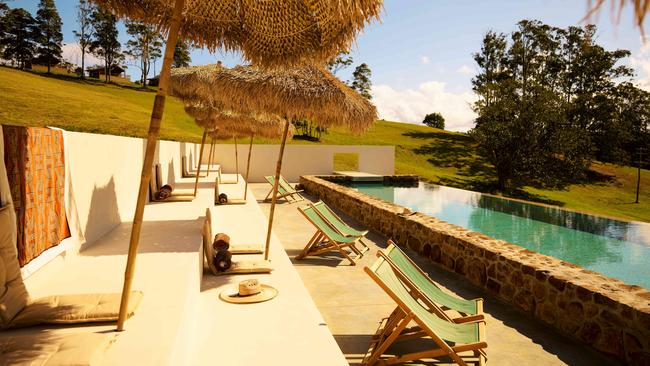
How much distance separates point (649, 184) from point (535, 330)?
36629mm

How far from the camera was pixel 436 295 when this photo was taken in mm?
3857

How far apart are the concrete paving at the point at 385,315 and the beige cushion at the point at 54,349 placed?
79.5 inches

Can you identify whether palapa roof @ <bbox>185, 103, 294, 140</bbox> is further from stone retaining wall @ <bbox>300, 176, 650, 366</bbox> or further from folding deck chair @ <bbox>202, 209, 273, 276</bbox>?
folding deck chair @ <bbox>202, 209, 273, 276</bbox>

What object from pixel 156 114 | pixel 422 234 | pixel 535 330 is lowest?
pixel 535 330

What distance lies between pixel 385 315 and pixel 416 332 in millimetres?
754

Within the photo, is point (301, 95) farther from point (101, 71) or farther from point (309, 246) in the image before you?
point (101, 71)

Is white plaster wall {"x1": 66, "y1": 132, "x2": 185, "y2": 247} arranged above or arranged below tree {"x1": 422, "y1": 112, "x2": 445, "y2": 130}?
below

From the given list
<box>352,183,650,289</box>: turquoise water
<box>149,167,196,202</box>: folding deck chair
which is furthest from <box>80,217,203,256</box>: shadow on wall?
<box>352,183,650,289</box>: turquoise water

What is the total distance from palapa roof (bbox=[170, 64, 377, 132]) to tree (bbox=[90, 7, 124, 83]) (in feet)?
195

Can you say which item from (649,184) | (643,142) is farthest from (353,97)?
(643,142)

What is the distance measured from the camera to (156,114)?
7.48ft

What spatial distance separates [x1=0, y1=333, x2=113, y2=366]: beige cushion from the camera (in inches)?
74.6

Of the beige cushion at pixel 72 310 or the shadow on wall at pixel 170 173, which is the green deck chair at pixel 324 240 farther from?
the shadow on wall at pixel 170 173

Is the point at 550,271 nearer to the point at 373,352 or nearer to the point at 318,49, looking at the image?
the point at 373,352
